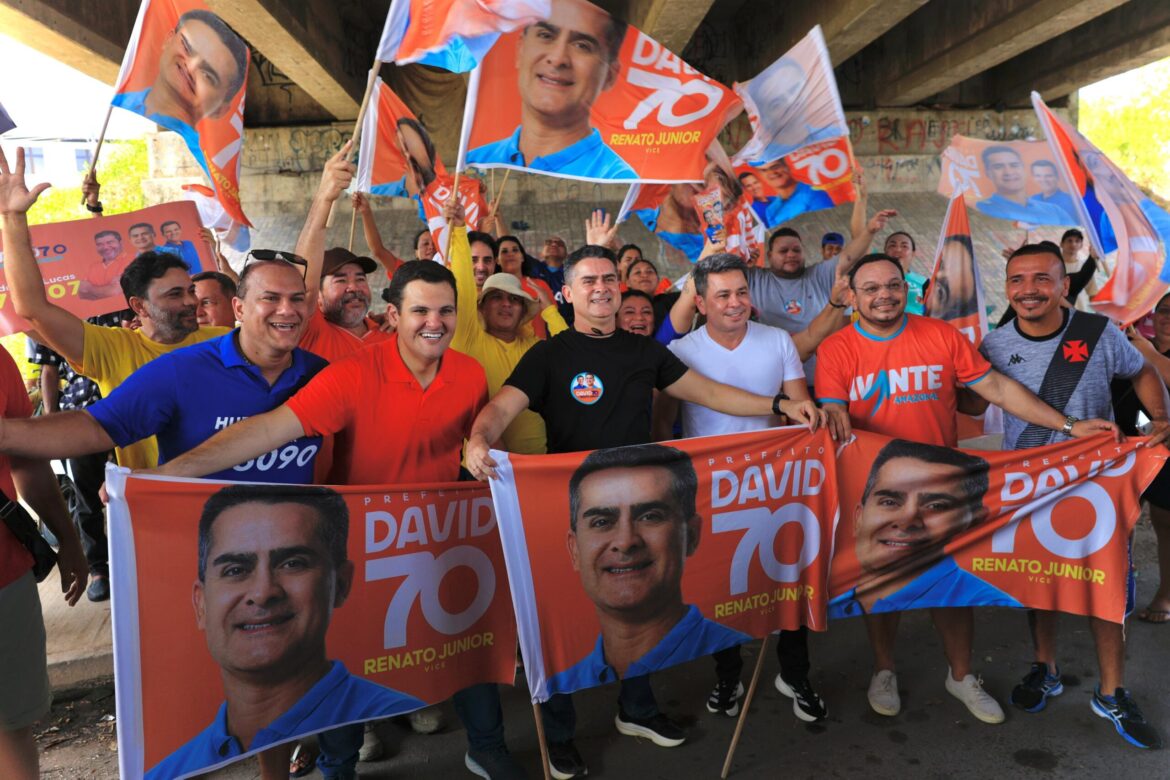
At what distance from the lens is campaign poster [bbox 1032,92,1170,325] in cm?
452

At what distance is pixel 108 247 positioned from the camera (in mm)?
6770

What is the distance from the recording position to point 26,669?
285cm

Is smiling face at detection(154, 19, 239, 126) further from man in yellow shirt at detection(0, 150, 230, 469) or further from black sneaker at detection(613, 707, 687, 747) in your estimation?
black sneaker at detection(613, 707, 687, 747)

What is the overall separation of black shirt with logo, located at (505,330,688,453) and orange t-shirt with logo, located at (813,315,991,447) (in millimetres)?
1082

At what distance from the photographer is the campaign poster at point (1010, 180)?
6891 millimetres

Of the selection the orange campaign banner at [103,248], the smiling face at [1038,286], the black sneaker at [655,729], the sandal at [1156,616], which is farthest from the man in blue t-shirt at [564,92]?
the sandal at [1156,616]

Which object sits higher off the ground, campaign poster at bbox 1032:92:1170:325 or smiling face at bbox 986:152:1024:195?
smiling face at bbox 986:152:1024:195

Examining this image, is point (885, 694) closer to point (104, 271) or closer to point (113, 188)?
point (104, 271)

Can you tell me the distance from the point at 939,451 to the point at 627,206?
3699 millimetres

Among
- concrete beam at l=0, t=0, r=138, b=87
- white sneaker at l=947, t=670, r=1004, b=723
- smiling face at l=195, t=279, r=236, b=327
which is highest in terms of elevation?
concrete beam at l=0, t=0, r=138, b=87

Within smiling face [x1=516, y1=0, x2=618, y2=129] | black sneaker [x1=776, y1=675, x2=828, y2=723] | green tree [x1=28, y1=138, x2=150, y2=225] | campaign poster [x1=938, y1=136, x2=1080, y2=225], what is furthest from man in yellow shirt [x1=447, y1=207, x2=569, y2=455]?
green tree [x1=28, y1=138, x2=150, y2=225]

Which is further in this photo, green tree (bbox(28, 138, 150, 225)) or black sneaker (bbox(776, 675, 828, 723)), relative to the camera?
green tree (bbox(28, 138, 150, 225))

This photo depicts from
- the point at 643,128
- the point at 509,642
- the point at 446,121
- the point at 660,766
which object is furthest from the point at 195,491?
the point at 446,121

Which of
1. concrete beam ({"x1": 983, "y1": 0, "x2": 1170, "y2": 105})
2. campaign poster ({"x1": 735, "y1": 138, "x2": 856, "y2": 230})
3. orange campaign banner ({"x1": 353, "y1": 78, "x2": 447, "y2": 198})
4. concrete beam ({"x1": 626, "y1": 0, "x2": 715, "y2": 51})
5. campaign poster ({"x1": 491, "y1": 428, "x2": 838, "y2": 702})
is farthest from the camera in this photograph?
concrete beam ({"x1": 983, "y1": 0, "x2": 1170, "y2": 105})
